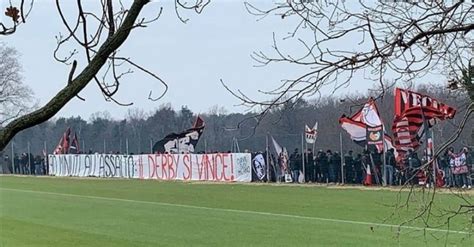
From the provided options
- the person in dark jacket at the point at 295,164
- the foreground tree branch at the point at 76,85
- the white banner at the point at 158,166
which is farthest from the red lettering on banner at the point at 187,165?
the foreground tree branch at the point at 76,85

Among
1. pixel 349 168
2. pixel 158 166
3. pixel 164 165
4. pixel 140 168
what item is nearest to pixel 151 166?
pixel 158 166

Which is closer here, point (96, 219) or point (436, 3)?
point (436, 3)

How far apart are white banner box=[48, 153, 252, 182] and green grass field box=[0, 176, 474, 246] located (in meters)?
8.61

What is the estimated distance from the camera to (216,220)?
1831 centimetres

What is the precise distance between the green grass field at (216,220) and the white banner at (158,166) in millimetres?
8606

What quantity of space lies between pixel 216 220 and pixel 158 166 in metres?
27.0

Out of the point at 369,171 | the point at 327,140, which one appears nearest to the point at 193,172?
the point at 327,140

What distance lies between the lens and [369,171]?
29.9 m

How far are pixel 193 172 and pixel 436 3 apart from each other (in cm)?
3722

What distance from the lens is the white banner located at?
3803 cm

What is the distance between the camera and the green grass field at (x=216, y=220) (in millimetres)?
14047

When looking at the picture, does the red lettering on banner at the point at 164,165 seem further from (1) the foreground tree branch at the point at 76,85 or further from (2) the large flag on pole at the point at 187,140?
(1) the foreground tree branch at the point at 76,85

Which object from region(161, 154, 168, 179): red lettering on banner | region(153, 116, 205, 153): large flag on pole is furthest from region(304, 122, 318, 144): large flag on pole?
region(161, 154, 168, 179): red lettering on banner

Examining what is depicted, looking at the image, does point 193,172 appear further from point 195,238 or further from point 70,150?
point 195,238
